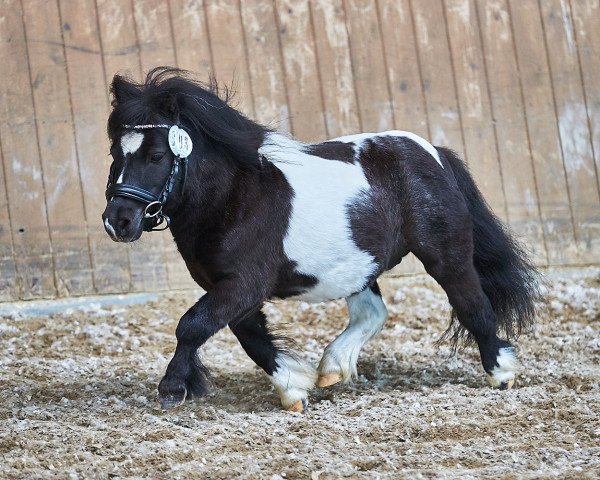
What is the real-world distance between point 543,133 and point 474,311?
8.19ft

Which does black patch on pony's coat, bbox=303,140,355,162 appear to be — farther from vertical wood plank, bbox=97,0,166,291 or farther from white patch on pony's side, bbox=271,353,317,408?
vertical wood plank, bbox=97,0,166,291

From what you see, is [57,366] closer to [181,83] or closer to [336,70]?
A: [181,83]

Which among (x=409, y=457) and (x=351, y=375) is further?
(x=351, y=375)

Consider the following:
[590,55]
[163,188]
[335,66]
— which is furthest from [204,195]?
[590,55]

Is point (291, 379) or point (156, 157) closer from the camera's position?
point (156, 157)

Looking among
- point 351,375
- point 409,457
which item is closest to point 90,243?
point 351,375

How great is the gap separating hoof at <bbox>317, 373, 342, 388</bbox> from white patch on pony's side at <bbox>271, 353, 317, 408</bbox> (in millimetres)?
117

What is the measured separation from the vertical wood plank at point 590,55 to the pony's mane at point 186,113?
3326 mm

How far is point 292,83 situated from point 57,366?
2492mm

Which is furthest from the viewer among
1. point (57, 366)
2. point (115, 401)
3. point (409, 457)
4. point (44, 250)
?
point (44, 250)

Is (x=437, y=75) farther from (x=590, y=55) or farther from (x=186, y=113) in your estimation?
(x=186, y=113)

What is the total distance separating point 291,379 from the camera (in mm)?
3908

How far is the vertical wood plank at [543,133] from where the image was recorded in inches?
247

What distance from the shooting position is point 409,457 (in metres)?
3.03
